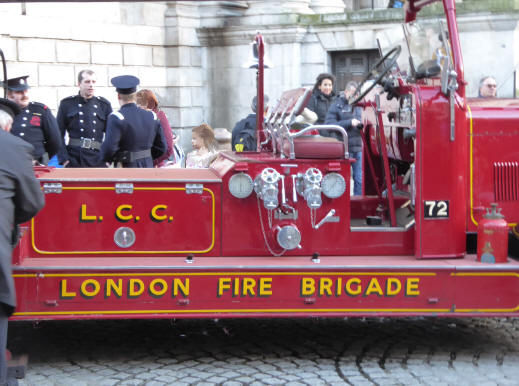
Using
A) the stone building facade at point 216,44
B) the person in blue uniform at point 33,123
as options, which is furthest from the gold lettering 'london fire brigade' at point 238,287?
the stone building facade at point 216,44

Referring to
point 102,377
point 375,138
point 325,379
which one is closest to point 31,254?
point 102,377

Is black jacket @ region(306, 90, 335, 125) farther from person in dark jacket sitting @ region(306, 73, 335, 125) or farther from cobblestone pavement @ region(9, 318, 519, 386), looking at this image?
cobblestone pavement @ region(9, 318, 519, 386)

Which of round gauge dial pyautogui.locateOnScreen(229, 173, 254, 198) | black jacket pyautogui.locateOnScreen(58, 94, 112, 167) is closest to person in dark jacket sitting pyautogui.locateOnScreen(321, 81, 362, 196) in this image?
black jacket pyautogui.locateOnScreen(58, 94, 112, 167)

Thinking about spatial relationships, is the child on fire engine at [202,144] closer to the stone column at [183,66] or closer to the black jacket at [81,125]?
the black jacket at [81,125]

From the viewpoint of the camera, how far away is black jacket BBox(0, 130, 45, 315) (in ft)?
15.3

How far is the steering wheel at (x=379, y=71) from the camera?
6051 millimetres

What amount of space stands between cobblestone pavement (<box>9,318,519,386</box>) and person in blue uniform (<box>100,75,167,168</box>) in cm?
142

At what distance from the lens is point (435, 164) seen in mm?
5715

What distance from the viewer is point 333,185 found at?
575cm

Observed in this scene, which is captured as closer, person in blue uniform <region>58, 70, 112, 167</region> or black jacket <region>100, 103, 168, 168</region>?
black jacket <region>100, 103, 168, 168</region>

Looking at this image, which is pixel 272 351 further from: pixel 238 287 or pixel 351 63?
pixel 351 63

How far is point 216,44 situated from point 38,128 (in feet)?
30.3

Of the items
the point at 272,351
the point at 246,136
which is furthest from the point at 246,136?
the point at 272,351

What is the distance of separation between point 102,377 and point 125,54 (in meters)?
10.6
